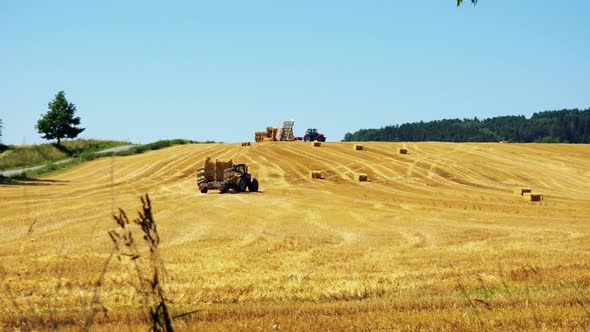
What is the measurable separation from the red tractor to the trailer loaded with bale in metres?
34.3

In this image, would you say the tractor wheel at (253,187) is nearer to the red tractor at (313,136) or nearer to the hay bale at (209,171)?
the hay bale at (209,171)

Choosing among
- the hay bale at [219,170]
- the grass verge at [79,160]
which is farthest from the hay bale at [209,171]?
the grass verge at [79,160]

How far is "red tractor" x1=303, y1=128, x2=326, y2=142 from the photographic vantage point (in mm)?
76062

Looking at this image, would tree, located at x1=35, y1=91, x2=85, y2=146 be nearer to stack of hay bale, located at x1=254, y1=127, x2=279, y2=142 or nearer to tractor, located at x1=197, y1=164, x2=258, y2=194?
stack of hay bale, located at x1=254, y1=127, x2=279, y2=142

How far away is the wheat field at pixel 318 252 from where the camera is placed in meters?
9.92

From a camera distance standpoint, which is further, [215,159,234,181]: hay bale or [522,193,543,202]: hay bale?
[215,159,234,181]: hay bale

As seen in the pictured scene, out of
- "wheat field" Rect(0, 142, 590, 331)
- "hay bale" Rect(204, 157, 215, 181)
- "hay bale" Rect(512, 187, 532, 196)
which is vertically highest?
"hay bale" Rect(204, 157, 215, 181)

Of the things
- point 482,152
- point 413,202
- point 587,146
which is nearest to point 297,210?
point 413,202

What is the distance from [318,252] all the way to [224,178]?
21.4 meters

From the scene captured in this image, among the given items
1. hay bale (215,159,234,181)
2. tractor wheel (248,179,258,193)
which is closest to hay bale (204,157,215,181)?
hay bale (215,159,234,181)

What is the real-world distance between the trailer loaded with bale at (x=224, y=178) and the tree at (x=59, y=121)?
5715 centimetres

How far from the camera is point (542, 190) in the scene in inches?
1836

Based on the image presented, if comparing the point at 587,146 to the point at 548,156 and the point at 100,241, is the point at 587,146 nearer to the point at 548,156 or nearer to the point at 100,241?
the point at 548,156

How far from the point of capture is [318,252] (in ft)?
66.8
